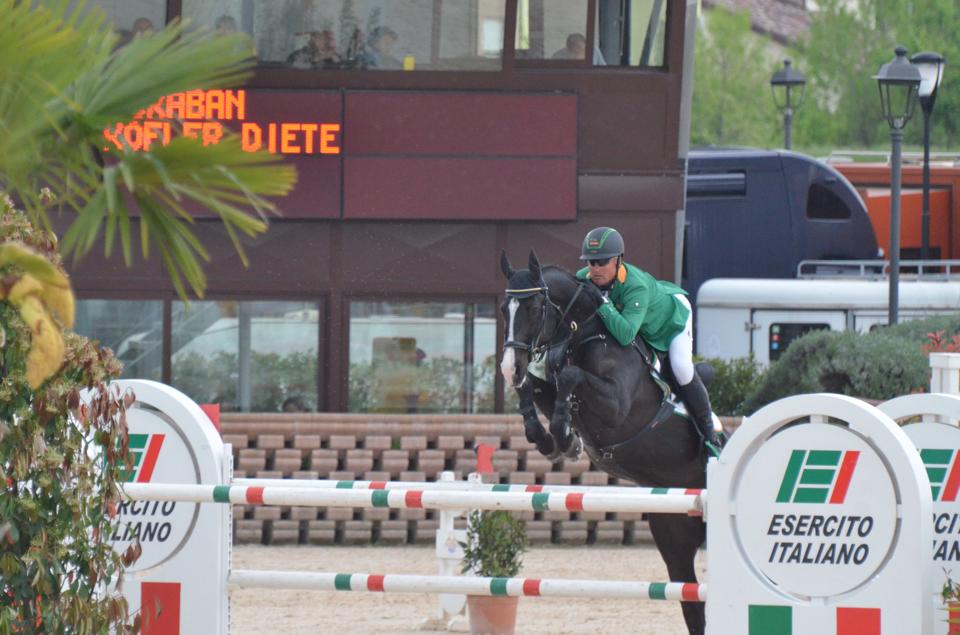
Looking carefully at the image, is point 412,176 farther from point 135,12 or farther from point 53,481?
point 53,481

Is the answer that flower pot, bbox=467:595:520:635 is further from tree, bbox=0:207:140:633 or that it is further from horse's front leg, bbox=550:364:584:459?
tree, bbox=0:207:140:633

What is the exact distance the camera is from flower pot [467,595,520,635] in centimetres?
938

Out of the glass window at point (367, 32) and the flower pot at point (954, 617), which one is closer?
the flower pot at point (954, 617)

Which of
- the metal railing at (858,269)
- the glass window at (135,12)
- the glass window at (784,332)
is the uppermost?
the glass window at (135,12)

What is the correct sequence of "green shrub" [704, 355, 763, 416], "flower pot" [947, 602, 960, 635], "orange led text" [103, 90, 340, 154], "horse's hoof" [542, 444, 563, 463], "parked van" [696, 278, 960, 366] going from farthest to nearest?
"parked van" [696, 278, 960, 366], "green shrub" [704, 355, 763, 416], "orange led text" [103, 90, 340, 154], "horse's hoof" [542, 444, 563, 463], "flower pot" [947, 602, 960, 635]

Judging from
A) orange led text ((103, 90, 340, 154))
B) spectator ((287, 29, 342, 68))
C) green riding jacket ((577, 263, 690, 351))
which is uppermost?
spectator ((287, 29, 342, 68))

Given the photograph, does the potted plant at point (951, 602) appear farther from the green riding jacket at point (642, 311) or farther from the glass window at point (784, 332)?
Result: the glass window at point (784, 332)

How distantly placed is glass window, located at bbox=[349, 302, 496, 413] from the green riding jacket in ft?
17.2

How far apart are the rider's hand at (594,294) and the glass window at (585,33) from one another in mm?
5736

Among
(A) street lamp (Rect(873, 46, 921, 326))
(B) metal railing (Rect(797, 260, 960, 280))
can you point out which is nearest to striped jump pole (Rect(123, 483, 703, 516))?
(A) street lamp (Rect(873, 46, 921, 326))

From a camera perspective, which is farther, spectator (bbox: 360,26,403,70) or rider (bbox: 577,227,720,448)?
spectator (bbox: 360,26,403,70)

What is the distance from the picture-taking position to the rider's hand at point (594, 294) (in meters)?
8.66

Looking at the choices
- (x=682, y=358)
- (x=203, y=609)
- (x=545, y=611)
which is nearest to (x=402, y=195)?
(x=545, y=611)

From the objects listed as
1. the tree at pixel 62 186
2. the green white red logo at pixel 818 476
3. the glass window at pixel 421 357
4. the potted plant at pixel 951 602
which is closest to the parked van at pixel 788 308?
the glass window at pixel 421 357
